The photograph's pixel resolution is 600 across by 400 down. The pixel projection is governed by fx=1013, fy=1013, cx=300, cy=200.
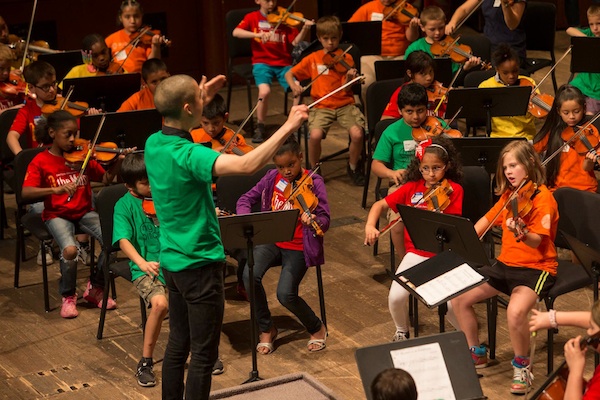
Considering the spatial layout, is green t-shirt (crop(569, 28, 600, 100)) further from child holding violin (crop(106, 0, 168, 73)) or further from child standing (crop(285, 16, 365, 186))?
child holding violin (crop(106, 0, 168, 73))

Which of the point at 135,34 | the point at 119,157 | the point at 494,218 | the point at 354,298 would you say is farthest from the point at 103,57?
the point at 494,218

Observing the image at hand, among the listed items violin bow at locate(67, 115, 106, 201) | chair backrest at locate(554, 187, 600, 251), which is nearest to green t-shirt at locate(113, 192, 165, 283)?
violin bow at locate(67, 115, 106, 201)

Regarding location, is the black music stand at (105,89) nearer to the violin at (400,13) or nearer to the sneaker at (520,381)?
the violin at (400,13)

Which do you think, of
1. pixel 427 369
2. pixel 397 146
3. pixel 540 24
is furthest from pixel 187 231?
pixel 540 24

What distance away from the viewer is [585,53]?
6926 millimetres

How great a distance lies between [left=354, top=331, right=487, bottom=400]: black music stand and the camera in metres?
3.99

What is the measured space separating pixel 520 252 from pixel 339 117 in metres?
2.82

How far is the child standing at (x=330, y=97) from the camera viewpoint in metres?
7.33

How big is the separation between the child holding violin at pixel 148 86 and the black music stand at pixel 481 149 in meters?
2.28

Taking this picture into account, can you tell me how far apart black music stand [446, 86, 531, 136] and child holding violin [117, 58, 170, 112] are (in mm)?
2030

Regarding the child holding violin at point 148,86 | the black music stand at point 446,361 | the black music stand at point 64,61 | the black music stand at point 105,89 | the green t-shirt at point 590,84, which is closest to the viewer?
the black music stand at point 446,361

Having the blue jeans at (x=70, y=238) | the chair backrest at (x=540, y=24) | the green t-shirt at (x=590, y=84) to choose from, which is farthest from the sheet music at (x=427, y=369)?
the chair backrest at (x=540, y=24)

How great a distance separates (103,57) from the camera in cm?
730

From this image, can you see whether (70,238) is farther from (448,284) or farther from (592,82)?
(592,82)
